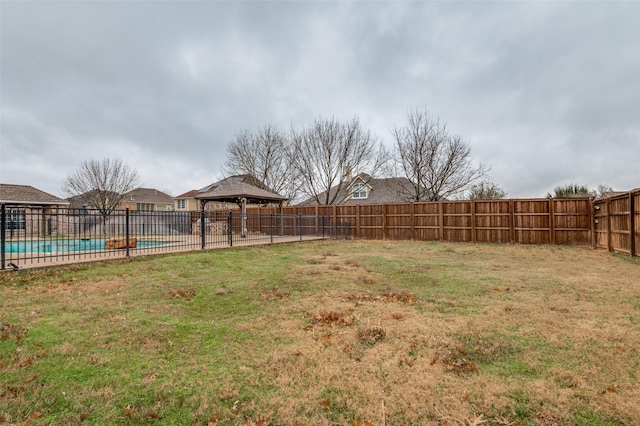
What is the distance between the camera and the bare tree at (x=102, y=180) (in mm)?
28078

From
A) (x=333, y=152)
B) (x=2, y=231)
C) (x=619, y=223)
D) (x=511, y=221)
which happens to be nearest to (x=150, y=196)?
(x=333, y=152)

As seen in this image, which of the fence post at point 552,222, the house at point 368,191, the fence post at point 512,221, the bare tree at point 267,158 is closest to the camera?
the fence post at point 552,222

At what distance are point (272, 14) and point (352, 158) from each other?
49.6ft

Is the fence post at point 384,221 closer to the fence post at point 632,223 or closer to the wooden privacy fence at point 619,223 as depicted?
the wooden privacy fence at point 619,223

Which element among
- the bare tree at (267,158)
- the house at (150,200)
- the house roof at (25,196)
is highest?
the bare tree at (267,158)

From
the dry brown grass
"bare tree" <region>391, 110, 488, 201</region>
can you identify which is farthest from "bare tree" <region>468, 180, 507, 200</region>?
the dry brown grass

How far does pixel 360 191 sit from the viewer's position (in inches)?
1126

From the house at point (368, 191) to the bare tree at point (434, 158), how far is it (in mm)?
4427

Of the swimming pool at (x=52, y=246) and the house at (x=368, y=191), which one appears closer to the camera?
the swimming pool at (x=52, y=246)

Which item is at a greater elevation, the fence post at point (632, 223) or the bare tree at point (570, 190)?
the bare tree at point (570, 190)

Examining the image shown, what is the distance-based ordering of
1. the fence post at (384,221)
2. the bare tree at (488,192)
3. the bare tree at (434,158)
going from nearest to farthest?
the fence post at (384,221)
the bare tree at (434,158)
the bare tree at (488,192)

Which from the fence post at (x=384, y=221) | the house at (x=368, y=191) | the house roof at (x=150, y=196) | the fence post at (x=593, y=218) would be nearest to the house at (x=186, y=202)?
the house roof at (x=150, y=196)

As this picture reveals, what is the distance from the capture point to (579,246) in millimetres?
12414

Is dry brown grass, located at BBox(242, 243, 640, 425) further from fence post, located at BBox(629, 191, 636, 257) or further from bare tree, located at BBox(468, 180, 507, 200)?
bare tree, located at BBox(468, 180, 507, 200)
